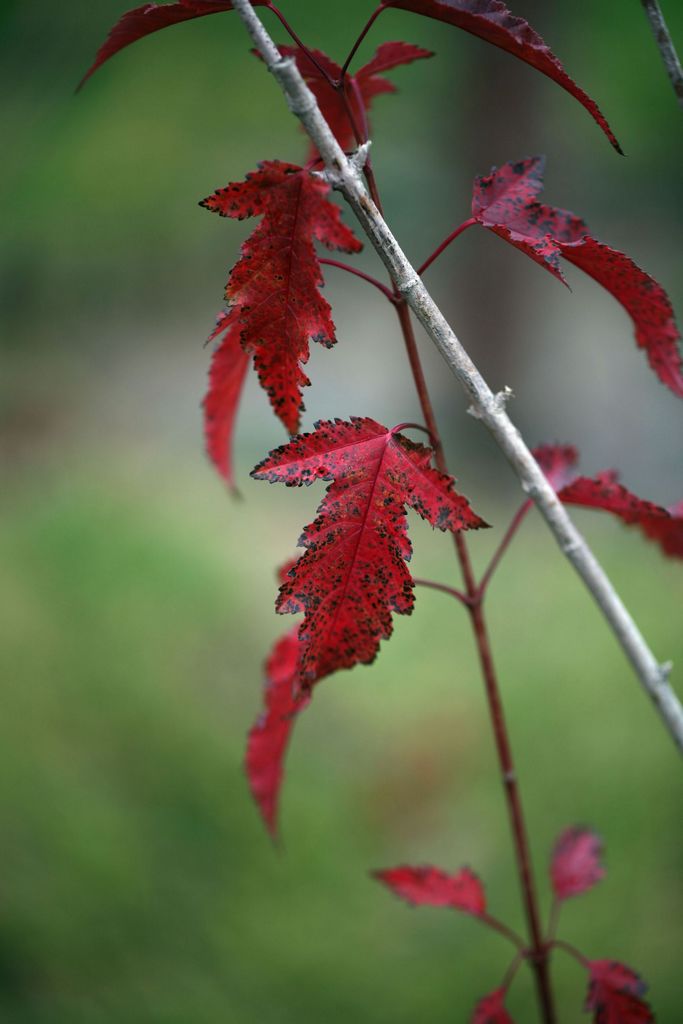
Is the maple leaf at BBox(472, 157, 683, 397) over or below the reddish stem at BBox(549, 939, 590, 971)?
over

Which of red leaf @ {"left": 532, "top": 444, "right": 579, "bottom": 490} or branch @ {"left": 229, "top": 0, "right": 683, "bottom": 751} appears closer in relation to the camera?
branch @ {"left": 229, "top": 0, "right": 683, "bottom": 751}

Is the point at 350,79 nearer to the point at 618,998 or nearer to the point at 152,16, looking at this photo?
the point at 152,16

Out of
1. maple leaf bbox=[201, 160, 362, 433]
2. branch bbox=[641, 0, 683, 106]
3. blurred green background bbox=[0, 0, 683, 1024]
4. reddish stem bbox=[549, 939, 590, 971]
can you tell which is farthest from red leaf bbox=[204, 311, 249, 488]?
blurred green background bbox=[0, 0, 683, 1024]

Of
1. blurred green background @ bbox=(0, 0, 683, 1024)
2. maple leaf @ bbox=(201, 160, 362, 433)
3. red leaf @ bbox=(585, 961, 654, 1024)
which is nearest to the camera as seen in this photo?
maple leaf @ bbox=(201, 160, 362, 433)

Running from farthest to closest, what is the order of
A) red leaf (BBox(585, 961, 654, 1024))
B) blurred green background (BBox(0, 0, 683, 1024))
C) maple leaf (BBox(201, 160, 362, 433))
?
blurred green background (BBox(0, 0, 683, 1024))
red leaf (BBox(585, 961, 654, 1024))
maple leaf (BBox(201, 160, 362, 433))

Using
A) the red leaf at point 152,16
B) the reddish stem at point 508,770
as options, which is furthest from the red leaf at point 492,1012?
the red leaf at point 152,16

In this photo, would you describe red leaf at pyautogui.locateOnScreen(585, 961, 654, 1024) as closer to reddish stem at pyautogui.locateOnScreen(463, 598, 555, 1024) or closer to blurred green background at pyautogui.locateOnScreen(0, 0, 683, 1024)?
reddish stem at pyautogui.locateOnScreen(463, 598, 555, 1024)

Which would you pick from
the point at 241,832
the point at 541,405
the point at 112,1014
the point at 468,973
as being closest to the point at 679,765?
the point at 468,973
